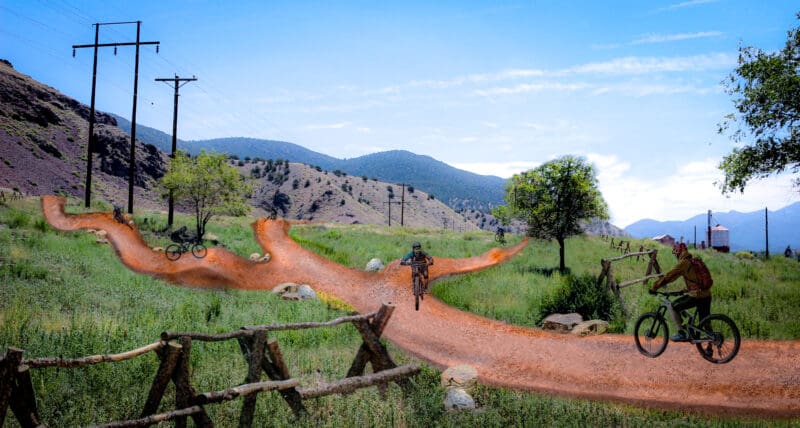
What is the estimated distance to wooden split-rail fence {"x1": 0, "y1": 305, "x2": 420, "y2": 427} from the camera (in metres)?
7.09

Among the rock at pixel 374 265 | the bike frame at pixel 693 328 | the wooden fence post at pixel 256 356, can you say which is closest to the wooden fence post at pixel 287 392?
the wooden fence post at pixel 256 356

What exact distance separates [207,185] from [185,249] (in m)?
6.09

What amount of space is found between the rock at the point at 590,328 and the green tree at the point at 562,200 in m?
10.2

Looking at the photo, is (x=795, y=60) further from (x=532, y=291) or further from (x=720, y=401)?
(x=720, y=401)

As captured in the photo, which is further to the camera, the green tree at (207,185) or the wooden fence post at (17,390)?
the green tree at (207,185)

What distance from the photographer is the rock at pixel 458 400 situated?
10188 mm

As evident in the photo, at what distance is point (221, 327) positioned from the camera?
14758 millimetres

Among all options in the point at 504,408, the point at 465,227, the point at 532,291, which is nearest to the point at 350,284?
the point at 532,291

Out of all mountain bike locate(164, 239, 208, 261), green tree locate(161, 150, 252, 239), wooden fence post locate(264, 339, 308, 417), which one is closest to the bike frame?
wooden fence post locate(264, 339, 308, 417)

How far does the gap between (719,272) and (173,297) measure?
79.7 ft

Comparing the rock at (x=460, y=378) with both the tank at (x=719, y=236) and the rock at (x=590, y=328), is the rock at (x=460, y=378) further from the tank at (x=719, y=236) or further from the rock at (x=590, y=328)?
the tank at (x=719, y=236)

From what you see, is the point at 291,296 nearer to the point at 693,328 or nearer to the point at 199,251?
the point at 199,251

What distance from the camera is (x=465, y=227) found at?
573 ft

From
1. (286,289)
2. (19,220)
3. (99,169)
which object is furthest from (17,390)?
(99,169)
